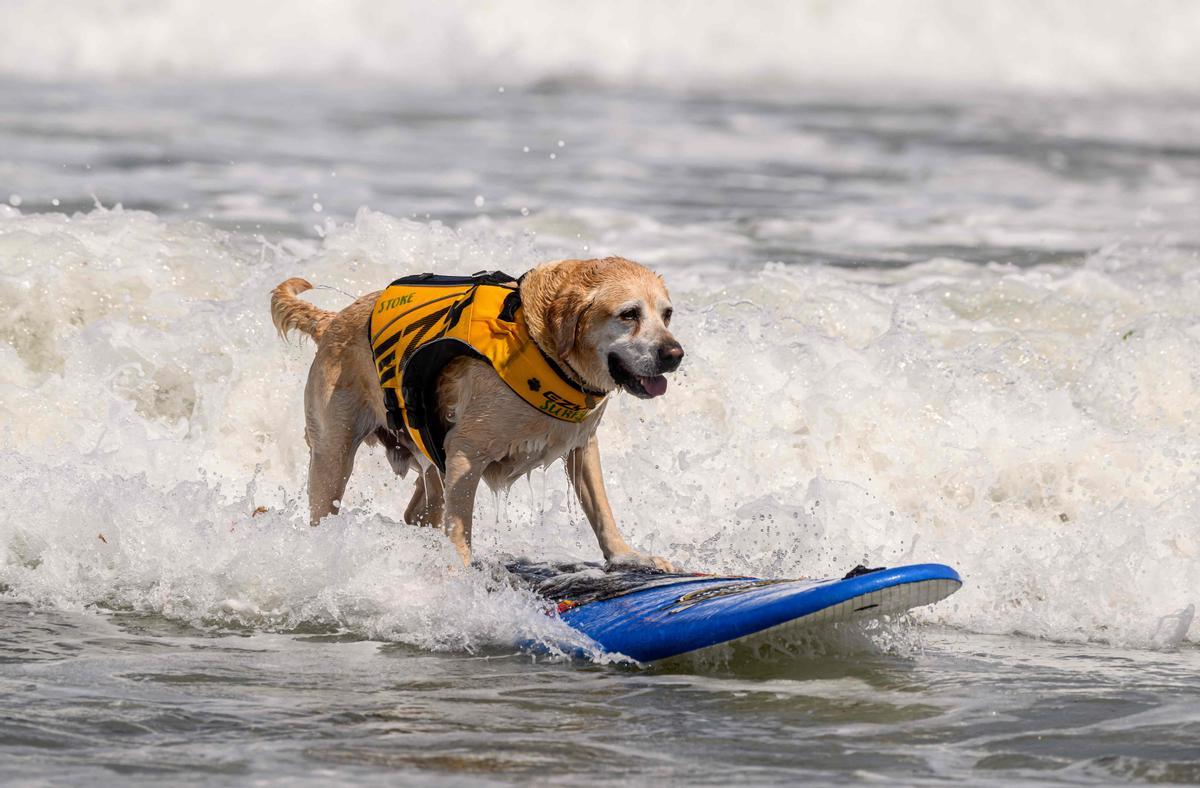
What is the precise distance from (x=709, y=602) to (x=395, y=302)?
A: 5.83 ft

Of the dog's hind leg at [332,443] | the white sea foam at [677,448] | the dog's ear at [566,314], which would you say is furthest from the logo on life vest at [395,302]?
the white sea foam at [677,448]

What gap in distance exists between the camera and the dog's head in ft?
17.9

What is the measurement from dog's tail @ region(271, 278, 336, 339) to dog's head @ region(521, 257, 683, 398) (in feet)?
4.62

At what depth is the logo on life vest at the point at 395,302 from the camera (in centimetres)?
611

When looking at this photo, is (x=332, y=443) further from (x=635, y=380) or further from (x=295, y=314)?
(x=635, y=380)

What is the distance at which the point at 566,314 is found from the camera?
5609 millimetres

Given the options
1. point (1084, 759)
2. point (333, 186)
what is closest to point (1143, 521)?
point (1084, 759)

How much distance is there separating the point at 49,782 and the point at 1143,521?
5.10 m

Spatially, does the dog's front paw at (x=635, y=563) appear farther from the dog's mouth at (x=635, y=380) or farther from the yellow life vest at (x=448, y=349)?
the dog's mouth at (x=635, y=380)

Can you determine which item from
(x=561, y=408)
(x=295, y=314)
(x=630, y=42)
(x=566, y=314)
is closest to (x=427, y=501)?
(x=295, y=314)

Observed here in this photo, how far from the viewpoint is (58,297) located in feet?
31.2

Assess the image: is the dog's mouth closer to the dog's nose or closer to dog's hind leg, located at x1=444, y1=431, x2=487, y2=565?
the dog's nose

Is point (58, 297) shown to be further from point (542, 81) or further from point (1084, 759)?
point (542, 81)

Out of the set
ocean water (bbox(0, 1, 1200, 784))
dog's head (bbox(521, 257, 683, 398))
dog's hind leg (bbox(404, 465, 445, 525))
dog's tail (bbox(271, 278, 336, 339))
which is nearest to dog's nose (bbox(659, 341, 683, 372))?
dog's head (bbox(521, 257, 683, 398))
